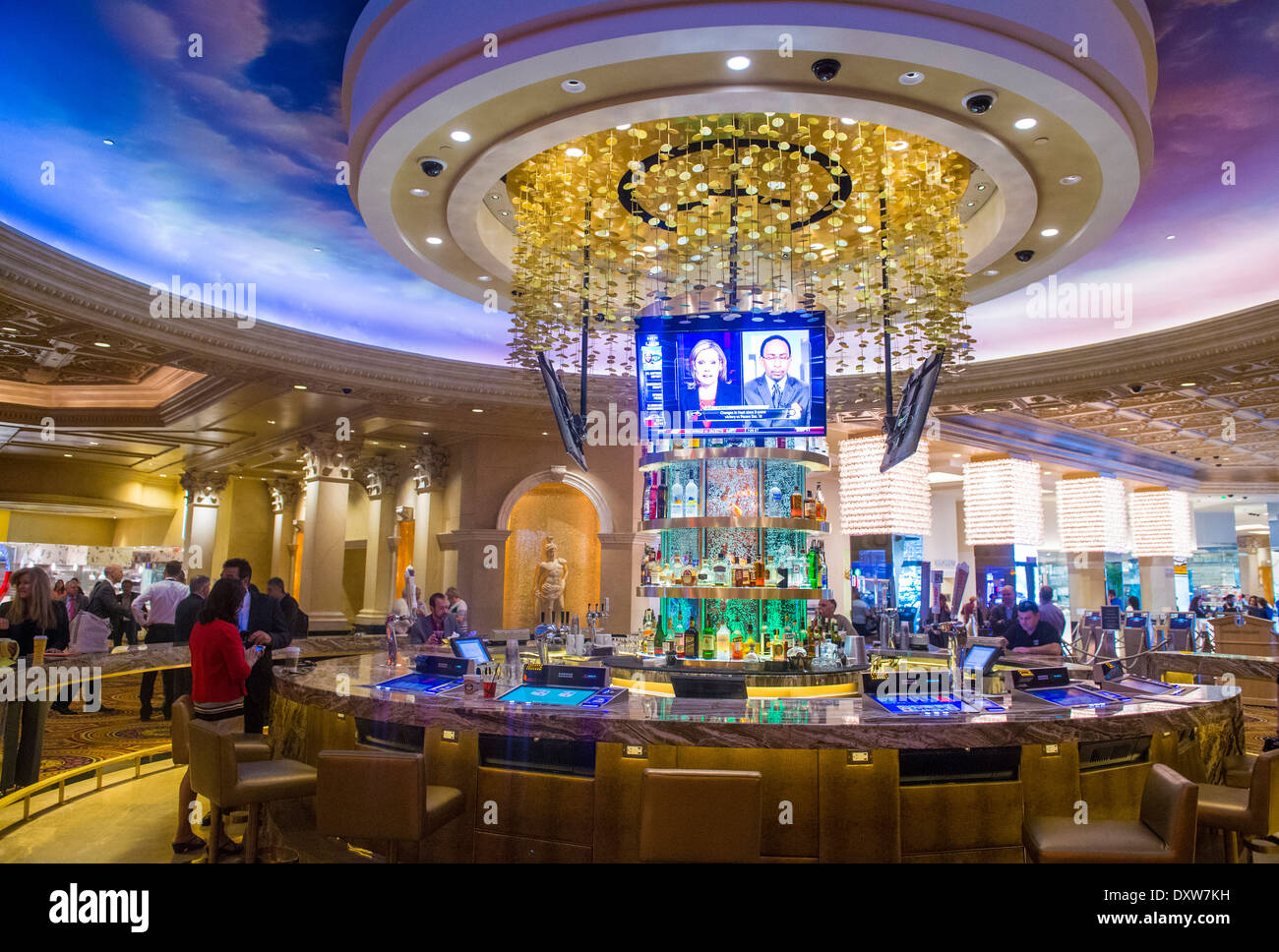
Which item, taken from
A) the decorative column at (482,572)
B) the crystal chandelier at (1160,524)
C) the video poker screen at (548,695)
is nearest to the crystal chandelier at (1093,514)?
the crystal chandelier at (1160,524)

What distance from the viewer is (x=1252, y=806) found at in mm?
3064

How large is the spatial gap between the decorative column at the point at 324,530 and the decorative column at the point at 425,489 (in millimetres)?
1195

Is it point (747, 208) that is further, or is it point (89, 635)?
point (89, 635)

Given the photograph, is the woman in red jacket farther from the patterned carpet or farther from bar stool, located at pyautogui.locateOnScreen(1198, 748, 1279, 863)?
bar stool, located at pyautogui.locateOnScreen(1198, 748, 1279, 863)

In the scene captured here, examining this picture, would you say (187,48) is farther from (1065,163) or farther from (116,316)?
(1065,163)

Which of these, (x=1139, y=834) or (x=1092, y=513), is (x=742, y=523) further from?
(x=1092, y=513)

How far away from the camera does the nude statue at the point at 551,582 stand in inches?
463

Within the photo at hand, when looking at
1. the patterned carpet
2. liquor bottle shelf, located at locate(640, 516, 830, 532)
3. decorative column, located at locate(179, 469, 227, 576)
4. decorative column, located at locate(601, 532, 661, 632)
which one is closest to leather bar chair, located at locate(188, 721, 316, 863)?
liquor bottle shelf, located at locate(640, 516, 830, 532)

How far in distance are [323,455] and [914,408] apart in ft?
33.3

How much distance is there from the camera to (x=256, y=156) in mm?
5828

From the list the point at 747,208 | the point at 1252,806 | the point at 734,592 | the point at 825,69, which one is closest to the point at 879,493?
the point at 747,208

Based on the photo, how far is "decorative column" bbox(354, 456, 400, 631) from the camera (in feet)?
48.9

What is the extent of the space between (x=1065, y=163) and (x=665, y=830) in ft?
13.9
